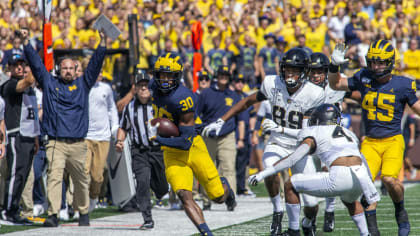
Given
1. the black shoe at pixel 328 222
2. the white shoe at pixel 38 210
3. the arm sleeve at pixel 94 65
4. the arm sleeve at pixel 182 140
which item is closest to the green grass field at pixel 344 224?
the black shoe at pixel 328 222

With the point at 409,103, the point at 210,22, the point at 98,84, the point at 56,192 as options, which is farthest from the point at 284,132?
the point at 210,22

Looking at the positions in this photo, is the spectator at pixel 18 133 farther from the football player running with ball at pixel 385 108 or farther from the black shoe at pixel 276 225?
the football player running with ball at pixel 385 108

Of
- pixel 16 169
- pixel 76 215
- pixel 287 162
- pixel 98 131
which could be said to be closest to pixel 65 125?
pixel 16 169

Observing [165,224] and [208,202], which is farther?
[208,202]

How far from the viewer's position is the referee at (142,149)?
28.5 feet

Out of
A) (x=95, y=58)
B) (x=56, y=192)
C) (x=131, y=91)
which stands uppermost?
(x=95, y=58)

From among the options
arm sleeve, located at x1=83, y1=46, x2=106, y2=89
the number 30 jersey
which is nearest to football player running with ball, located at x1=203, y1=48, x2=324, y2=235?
the number 30 jersey

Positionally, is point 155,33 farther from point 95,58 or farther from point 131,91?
point 95,58

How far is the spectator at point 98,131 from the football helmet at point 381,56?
399 cm

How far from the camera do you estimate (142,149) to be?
895 cm

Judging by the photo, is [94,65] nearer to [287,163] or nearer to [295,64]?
[295,64]

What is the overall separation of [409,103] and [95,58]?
343cm

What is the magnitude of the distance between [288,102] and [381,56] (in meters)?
0.96

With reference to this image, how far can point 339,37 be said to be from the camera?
16328 mm
